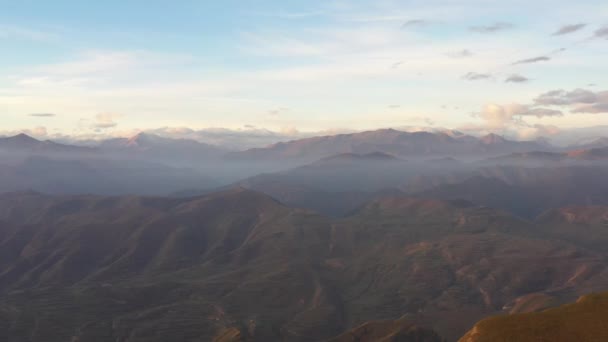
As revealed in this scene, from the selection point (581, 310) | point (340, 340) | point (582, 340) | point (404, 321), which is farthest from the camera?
point (404, 321)

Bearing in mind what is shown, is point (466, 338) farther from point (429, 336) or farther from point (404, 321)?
point (404, 321)

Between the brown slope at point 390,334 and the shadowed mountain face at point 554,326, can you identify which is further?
the brown slope at point 390,334

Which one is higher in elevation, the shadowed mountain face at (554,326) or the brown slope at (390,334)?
the shadowed mountain face at (554,326)

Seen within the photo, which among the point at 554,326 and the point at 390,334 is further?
the point at 390,334

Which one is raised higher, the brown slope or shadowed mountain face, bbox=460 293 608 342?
shadowed mountain face, bbox=460 293 608 342

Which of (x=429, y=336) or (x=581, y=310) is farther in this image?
(x=429, y=336)

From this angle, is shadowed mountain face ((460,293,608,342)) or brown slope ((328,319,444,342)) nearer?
shadowed mountain face ((460,293,608,342))

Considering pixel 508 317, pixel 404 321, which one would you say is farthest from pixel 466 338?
pixel 404 321

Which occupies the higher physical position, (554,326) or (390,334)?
(554,326)
